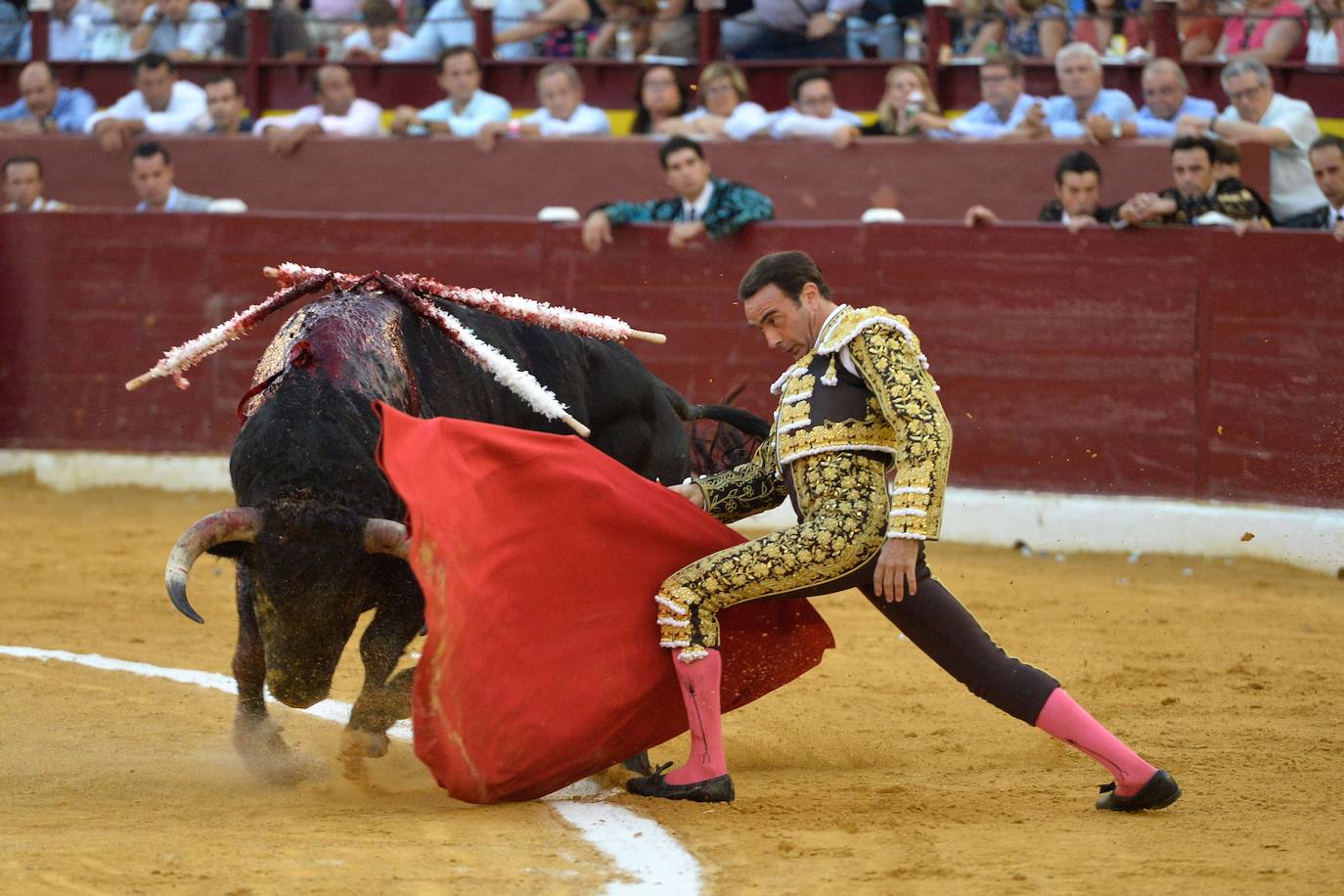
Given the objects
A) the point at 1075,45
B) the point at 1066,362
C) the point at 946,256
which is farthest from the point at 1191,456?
the point at 1075,45

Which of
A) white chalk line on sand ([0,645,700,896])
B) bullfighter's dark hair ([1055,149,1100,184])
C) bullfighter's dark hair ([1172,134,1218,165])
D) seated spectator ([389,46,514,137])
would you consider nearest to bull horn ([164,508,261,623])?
white chalk line on sand ([0,645,700,896])

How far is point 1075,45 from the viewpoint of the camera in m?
7.43

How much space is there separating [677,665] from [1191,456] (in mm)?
3917

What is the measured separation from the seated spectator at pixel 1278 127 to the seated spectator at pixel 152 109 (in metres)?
4.93

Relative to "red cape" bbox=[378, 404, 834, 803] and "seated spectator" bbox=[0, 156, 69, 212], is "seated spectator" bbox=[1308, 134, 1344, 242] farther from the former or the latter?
"seated spectator" bbox=[0, 156, 69, 212]

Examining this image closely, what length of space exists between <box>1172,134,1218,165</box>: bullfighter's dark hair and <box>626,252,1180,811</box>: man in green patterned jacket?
3435 mm

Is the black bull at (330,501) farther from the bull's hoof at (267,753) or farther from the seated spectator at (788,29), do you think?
the seated spectator at (788,29)

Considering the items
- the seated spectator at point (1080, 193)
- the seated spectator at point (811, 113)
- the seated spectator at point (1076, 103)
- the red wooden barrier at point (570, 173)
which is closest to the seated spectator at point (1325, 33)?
the seated spectator at point (1076, 103)

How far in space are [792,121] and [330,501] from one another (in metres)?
4.94

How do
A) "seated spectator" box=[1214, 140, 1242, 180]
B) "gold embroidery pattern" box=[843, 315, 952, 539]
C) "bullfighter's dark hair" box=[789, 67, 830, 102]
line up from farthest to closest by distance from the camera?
"bullfighter's dark hair" box=[789, 67, 830, 102], "seated spectator" box=[1214, 140, 1242, 180], "gold embroidery pattern" box=[843, 315, 952, 539]

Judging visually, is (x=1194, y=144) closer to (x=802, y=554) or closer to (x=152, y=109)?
(x=802, y=554)

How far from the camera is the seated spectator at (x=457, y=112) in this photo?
8.73 m

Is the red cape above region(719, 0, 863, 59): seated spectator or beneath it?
beneath

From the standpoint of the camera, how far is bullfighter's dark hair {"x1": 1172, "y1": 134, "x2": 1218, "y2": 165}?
647 cm
